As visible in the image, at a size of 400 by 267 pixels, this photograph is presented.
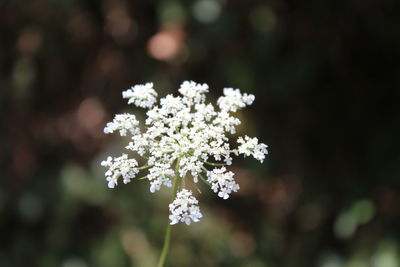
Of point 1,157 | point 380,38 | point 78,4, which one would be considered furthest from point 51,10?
point 380,38

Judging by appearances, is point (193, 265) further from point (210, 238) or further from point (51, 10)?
point (51, 10)

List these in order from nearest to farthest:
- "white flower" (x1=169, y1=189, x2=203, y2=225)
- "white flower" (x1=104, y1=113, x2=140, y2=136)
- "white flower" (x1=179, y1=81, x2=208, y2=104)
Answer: "white flower" (x1=169, y1=189, x2=203, y2=225), "white flower" (x1=104, y1=113, x2=140, y2=136), "white flower" (x1=179, y1=81, x2=208, y2=104)

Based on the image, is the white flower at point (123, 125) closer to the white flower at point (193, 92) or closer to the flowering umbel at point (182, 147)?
the flowering umbel at point (182, 147)

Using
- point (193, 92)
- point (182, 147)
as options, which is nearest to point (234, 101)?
point (193, 92)

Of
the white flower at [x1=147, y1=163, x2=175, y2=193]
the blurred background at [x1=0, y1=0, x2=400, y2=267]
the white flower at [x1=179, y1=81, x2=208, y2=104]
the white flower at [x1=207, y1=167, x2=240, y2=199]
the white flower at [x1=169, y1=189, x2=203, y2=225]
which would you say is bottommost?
the white flower at [x1=169, y1=189, x2=203, y2=225]

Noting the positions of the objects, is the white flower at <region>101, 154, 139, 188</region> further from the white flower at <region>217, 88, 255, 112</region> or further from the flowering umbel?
the white flower at <region>217, 88, 255, 112</region>

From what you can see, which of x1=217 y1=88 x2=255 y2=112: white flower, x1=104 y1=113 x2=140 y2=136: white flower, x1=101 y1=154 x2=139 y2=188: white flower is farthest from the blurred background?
x1=101 y1=154 x2=139 y2=188: white flower

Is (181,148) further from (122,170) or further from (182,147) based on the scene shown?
(122,170)

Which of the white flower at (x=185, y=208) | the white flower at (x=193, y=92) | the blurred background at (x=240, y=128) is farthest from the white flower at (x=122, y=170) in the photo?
the blurred background at (x=240, y=128)
